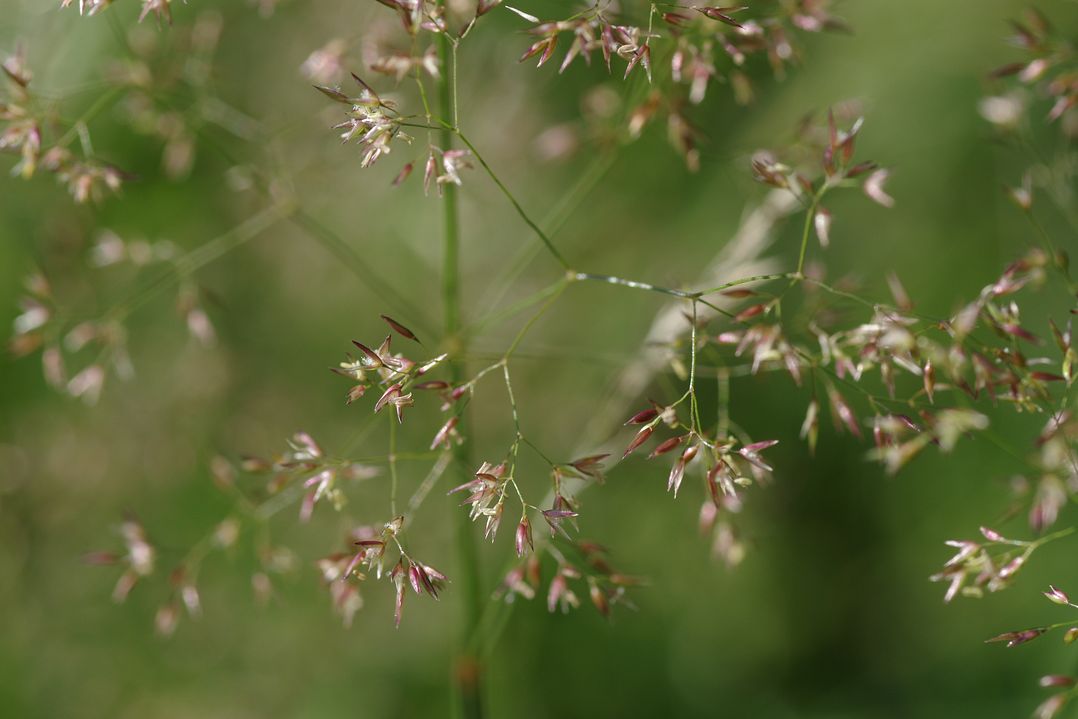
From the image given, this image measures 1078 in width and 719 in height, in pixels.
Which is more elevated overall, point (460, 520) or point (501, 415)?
point (460, 520)

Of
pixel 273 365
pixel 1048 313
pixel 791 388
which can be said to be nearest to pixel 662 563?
pixel 791 388

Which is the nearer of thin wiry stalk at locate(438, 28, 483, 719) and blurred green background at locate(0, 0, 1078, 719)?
thin wiry stalk at locate(438, 28, 483, 719)

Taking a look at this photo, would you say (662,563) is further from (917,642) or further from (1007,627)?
(1007,627)

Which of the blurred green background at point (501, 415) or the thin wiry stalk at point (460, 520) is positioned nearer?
the thin wiry stalk at point (460, 520)

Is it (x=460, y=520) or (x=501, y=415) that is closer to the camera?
(x=460, y=520)

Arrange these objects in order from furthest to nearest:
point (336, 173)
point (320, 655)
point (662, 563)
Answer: point (336, 173), point (320, 655), point (662, 563)
